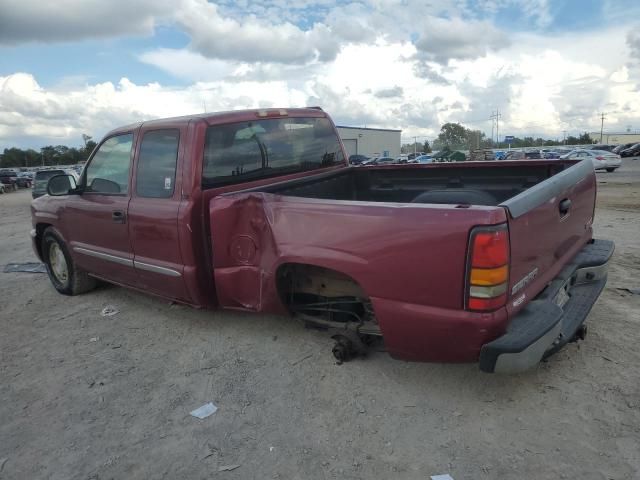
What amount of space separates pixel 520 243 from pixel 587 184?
1.59m

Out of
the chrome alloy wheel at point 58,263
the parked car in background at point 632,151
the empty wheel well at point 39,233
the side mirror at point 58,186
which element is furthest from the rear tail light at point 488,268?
the parked car in background at point 632,151

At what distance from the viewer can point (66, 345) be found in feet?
13.7

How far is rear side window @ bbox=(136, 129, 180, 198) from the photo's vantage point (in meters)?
3.89

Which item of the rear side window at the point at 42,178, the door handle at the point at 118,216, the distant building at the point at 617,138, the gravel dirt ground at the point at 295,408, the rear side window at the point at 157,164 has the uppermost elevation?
the rear side window at the point at 157,164

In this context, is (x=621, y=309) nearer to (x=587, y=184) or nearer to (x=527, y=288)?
(x=587, y=184)

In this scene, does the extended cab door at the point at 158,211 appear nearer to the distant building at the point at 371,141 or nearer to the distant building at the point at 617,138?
the distant building at the point at 371,141

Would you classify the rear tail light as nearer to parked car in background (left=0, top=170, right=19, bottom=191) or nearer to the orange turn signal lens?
the orange turn signal lens

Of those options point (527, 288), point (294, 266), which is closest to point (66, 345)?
point (294, 266)

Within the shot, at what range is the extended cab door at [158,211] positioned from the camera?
151 inches

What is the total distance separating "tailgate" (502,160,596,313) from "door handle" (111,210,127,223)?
10.6 feet

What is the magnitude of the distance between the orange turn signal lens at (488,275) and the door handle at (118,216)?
10.3 feet

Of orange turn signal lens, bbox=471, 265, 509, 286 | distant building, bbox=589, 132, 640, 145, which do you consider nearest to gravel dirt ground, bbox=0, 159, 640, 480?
orange turn signal lens, bbox=471, 265, 509, 286

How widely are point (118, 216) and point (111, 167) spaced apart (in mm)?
589

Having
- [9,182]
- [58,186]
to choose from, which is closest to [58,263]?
[58,186]
